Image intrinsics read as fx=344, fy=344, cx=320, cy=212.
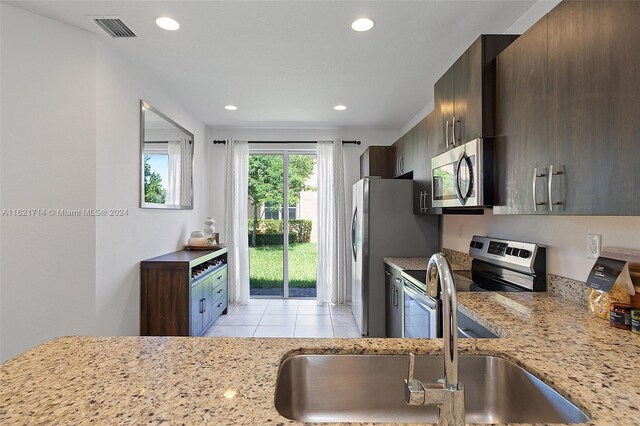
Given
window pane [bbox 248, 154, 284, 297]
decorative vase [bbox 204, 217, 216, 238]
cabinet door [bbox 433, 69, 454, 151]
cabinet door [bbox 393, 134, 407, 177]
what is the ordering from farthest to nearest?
window pane [bbox 248, 154, 284, 297] → decorative vase [bbox 204, 217, 216, 238] → cabinet door [bbox 393, 134, 407, 177] → cabinet door [bbox 433, 69, 454, 151]

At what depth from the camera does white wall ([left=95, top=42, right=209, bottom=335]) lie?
2.54 m

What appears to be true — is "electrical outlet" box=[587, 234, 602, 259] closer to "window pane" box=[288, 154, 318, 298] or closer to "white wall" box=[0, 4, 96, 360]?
"white wall" box=[0, 4, 96, 360]

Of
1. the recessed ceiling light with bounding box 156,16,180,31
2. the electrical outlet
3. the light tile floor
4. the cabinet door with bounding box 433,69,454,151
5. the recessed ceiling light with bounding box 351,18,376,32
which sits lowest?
the light tile floor

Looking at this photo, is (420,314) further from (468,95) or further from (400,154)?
(400,154)

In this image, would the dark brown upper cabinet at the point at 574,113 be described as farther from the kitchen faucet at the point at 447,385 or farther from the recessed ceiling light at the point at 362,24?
the recessed ceiling light at the point at 362,24

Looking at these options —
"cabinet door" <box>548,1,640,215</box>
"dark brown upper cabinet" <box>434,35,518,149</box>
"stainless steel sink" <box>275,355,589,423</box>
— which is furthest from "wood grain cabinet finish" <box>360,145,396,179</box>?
"stainless steel sink" <box>275,355,589,423</box>

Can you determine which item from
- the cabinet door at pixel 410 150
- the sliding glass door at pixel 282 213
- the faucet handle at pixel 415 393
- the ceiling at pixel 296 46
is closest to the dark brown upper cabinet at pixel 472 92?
the ceiling at pixel 296 46

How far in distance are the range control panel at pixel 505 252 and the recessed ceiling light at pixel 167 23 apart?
8.71 ft

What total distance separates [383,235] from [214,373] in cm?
288

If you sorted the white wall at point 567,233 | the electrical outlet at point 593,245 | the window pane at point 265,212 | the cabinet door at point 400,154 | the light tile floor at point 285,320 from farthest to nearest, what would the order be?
the window pane at point 265,212, the light tile floor at point 285,320, the cabinet door at point 400,154, the electrical outlet at point 593,245, the white wall at point 567,233

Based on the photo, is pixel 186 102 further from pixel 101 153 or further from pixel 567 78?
pixel 567 78

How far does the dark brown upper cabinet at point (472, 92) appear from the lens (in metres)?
1.83

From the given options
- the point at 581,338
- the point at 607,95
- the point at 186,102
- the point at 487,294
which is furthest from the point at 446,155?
the point at 186,102

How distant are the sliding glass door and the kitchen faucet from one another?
4.51 meters
